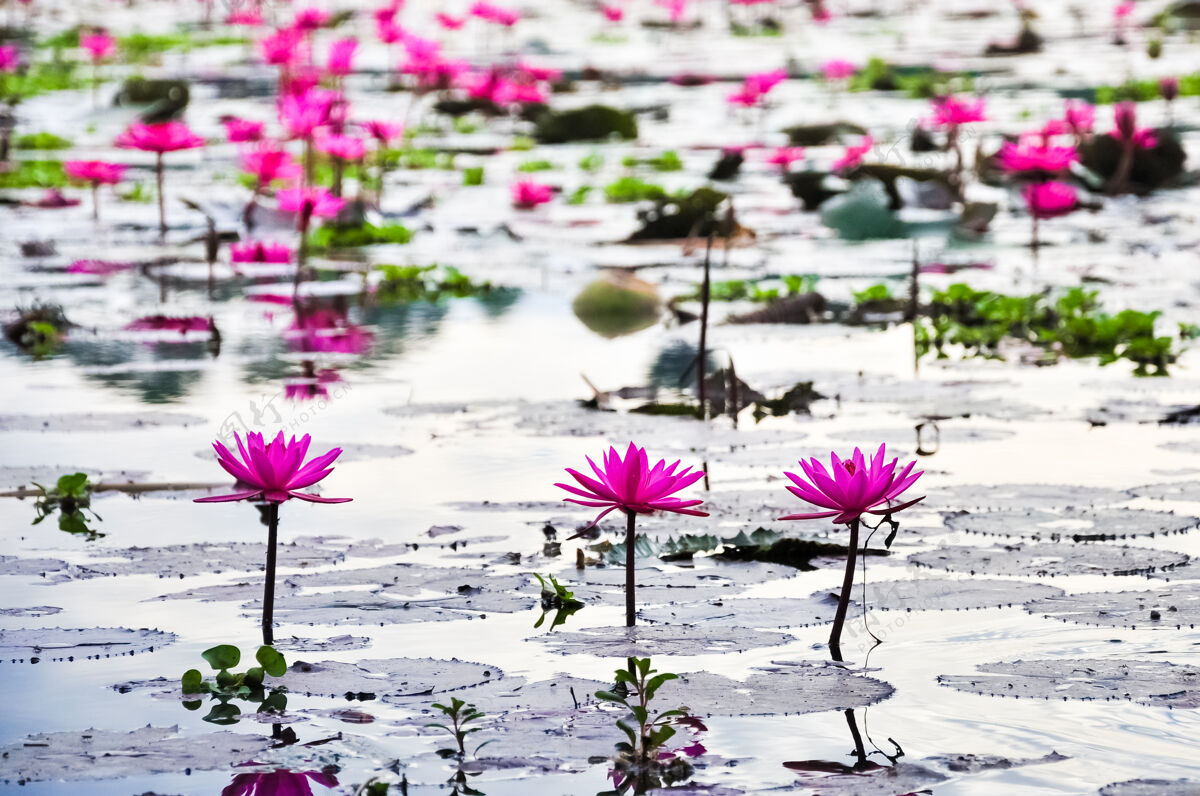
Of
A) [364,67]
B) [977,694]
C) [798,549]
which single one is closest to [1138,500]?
[798,549]

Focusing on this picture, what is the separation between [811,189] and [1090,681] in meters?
6.95

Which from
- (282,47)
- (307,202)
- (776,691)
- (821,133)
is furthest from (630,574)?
(821,133)

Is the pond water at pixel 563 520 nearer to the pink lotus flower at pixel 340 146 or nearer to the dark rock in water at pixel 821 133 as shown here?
the pink lotus flower at pixel 340 146

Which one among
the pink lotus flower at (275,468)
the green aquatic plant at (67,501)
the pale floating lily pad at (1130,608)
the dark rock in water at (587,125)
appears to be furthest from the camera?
the dark rock in water at (587,125)

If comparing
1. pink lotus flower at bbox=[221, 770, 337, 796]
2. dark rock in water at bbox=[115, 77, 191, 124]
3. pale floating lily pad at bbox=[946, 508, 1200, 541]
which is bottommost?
pink lotus flower at bbox=[221, 770, 337, 796]

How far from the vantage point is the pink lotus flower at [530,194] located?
8.98 meters

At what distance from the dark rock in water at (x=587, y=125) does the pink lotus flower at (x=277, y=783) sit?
36.6 feet

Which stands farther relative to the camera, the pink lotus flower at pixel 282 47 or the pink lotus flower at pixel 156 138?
the pink lotus flower at pixel 282 47

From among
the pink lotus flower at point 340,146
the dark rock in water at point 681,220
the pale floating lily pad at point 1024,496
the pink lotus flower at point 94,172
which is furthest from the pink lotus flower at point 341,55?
the pale floating lily pad at point 1024,496

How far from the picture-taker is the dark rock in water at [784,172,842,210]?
372 inches

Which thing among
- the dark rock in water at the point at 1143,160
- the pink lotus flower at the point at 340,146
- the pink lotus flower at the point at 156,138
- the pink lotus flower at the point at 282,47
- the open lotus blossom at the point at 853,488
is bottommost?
the open lotus blossom at the point at 853,488

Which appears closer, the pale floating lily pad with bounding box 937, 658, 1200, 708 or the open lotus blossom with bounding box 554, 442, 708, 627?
the pale floating lily pad with bounding box 937, 658, 1200, 708

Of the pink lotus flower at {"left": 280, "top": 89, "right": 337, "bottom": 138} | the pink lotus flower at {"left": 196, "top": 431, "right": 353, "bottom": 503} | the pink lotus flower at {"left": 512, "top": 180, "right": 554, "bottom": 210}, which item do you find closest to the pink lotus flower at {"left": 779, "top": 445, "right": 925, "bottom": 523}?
the pink lotus flower at {"left": 196, "top": 431, "right": 353, "bottom": 503}

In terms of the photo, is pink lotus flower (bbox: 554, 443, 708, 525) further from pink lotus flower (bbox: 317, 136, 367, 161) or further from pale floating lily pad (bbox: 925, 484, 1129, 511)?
pink lotus flower (bbox: 317, 136, 367, 161)
